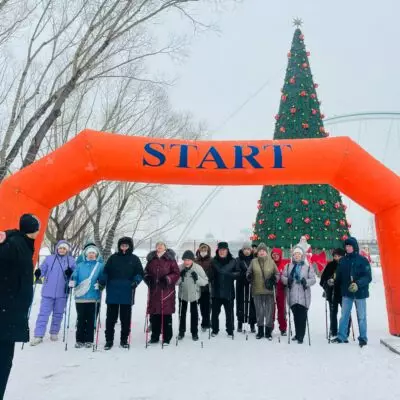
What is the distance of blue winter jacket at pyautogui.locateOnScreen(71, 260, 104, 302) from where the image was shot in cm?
674

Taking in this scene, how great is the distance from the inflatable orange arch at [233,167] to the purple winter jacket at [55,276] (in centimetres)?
42

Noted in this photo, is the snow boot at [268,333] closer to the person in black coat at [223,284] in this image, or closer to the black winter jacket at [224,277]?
the person in black coat at [223,284]

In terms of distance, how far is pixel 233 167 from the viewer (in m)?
7.09

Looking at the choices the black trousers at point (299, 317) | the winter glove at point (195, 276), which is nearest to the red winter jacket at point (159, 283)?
the winter glove at point (195, 276)

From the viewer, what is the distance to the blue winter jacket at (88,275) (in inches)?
265

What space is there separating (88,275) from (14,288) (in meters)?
3.31


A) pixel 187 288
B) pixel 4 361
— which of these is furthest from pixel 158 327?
pixel 4 361

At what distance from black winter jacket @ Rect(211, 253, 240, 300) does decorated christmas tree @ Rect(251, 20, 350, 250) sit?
25.3ft

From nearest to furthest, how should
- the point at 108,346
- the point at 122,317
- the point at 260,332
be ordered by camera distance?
1. the point at 108,346
2. the point at 122,317
3. the point at 260,332

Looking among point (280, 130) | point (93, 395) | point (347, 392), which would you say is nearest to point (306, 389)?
point (347, 392)

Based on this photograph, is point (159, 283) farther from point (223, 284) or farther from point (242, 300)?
point (242, 300)

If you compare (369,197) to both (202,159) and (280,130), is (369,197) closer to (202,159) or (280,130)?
(202,159)

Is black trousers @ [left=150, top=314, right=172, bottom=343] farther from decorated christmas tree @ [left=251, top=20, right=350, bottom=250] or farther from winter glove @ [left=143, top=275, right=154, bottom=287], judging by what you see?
decorated christmas tree @ [left=251, top=20, right=350, bottom=250]

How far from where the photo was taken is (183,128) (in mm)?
17766
